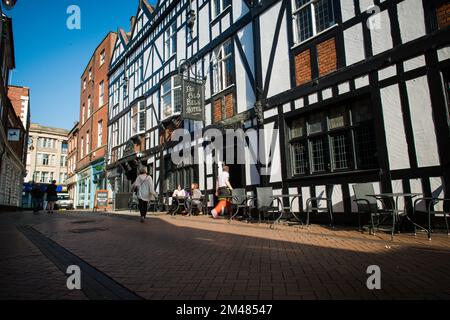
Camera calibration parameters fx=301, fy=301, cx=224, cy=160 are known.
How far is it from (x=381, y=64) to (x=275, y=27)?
12.7ft

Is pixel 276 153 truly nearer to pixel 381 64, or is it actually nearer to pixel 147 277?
pixel 381 64

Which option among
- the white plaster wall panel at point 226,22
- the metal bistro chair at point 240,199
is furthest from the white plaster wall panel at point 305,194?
the white plaster wall panel at point 226,22

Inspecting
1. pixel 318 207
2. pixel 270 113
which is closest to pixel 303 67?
pixel 270 113

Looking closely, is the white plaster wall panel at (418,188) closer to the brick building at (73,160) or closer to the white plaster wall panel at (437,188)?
the white plaster wall panel at (437,188)

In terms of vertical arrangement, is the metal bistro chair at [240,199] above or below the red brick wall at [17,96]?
below

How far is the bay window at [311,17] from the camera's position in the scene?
7.85m

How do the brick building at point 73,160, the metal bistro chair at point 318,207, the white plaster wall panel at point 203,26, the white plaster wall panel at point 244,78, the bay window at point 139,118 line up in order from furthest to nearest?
the brick building at point 73,160 → the bay window at point 139,118 → the white plaster wall panel at point 203,26 → the white plaster wall panel at point 244,78 → the metal bistro chair at point 318,207

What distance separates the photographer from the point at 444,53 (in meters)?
5.50

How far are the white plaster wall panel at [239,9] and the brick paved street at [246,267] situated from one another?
841cm

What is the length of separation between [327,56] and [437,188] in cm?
401

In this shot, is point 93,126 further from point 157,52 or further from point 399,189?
point 399,189

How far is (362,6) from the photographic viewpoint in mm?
6895

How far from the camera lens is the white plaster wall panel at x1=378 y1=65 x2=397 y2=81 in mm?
6215

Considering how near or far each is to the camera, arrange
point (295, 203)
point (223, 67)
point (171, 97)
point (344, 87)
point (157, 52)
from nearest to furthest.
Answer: point (344, 87), point (295, 203), point (223, 67), point (171, 97), point (157, 52)
